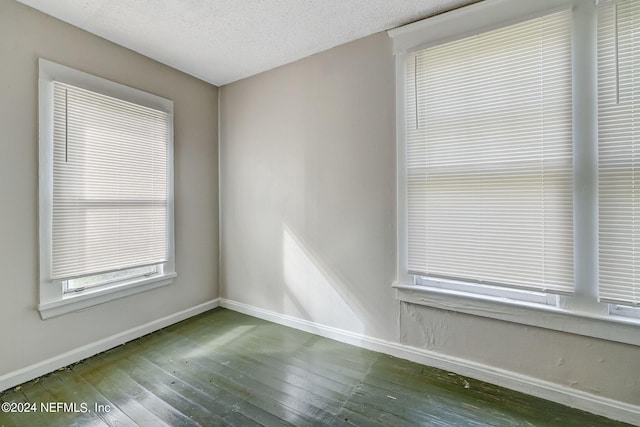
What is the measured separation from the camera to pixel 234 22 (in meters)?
2.11

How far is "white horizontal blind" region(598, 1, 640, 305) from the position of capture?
59.2 inches

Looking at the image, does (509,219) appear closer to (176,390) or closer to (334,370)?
(334,370)

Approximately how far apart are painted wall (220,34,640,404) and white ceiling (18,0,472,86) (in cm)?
21

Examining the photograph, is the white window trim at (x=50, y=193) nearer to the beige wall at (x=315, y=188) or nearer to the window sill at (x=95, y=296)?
the window sill at (x=95, y=296)

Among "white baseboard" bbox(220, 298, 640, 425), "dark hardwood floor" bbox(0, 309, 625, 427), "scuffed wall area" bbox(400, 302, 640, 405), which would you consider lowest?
"dark hardwood floor" bbox(0, 309, 625, 427)

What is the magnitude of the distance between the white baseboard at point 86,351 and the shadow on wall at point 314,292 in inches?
45.4

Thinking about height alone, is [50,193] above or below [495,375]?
above

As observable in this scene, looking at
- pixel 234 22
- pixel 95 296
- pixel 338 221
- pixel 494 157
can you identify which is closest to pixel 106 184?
pixel 95 296

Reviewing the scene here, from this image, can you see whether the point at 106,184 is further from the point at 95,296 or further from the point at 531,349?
the point at 531,349

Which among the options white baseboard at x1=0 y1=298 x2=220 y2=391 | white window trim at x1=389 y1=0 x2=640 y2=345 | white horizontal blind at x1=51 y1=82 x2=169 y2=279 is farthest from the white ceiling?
white baseboard at x1=0 y1=298 x2=220 y2=391

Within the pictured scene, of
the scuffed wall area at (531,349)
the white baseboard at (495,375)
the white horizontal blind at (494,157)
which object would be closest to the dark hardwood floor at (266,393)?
the white baseboard at (495,375)

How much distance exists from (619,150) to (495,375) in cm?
156

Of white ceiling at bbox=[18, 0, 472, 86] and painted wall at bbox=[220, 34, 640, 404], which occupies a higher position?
white ceiling at bbox=[18, 0, 472, 86]

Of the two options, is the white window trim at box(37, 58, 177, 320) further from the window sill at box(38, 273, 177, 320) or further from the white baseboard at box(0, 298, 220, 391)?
the white baseboard at box(0, 298, 220, 391)
